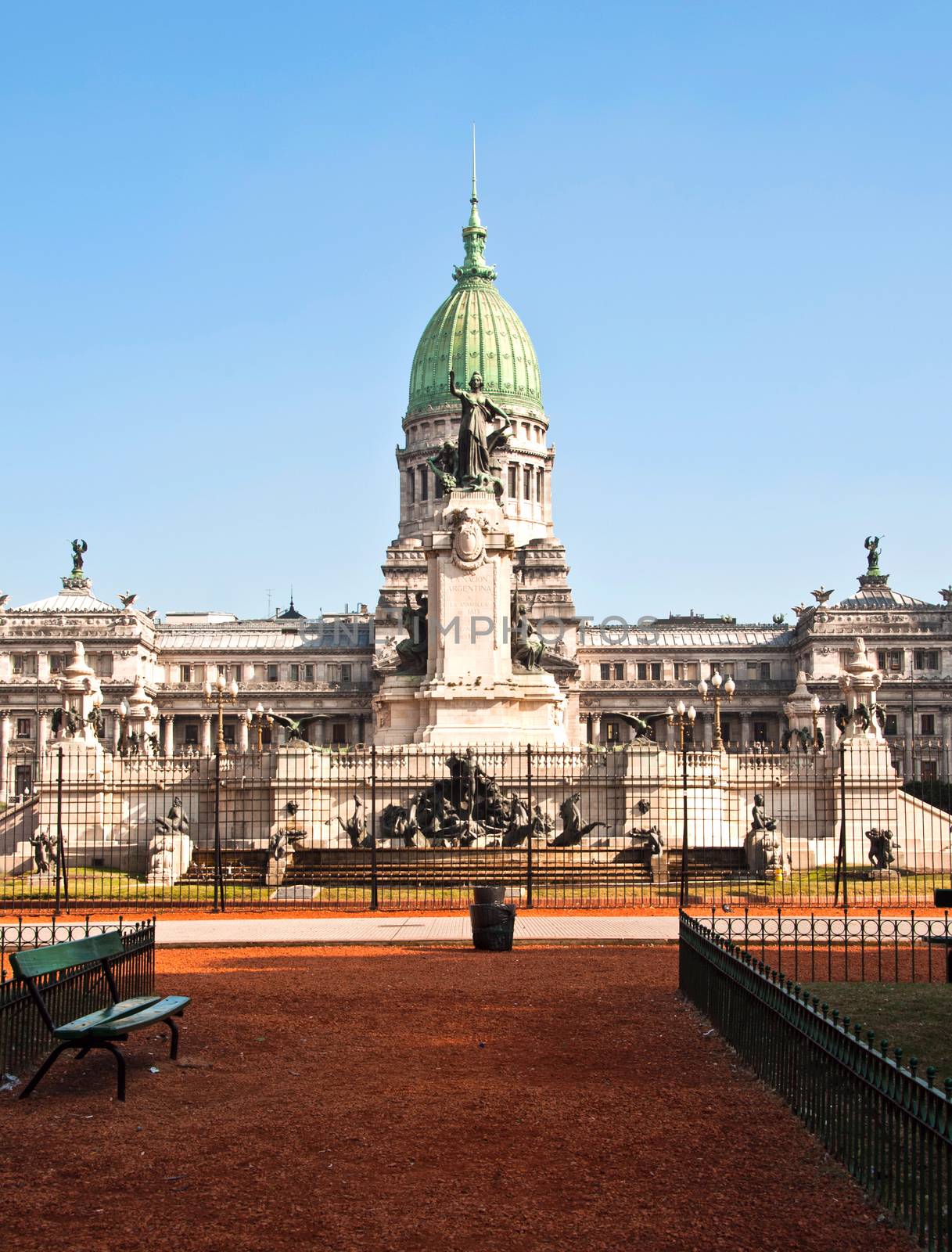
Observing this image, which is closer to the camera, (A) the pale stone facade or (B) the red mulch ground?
(B) the red mulch ground

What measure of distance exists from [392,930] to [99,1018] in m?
14.7

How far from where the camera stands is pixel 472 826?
4606 centimetres

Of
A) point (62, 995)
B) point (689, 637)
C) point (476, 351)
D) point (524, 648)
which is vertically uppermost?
point (476, 351)

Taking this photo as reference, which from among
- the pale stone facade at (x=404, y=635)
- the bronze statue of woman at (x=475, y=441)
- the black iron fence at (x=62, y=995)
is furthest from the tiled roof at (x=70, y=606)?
the black iron fence at (x=62, y=995)

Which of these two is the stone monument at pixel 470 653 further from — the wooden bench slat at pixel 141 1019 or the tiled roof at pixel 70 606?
the tiled roof at pixel 70 606

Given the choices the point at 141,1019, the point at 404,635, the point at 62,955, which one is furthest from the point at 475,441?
the point at 404,635

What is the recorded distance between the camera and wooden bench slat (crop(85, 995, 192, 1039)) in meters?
14.4

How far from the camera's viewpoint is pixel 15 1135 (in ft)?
43.1

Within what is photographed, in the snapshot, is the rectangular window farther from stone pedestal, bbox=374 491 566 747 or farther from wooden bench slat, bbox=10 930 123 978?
wooden bench slat, bbox=10 930 123 978

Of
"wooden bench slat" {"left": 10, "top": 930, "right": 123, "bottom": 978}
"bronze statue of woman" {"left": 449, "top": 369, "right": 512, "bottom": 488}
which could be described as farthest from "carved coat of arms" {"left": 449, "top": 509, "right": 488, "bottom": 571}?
"wooden bench slat" {"left": 10, "top": 930, "right": 123, "bottom": 978}

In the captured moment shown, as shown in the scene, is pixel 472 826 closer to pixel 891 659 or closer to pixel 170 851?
pixel 170 851

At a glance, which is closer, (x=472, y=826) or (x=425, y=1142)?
(x=425, y=1142)

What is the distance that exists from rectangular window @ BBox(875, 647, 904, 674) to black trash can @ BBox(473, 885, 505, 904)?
104629mm

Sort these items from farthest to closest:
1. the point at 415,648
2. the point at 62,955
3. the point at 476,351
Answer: the point at 476,351
the point at 415,648
the point at 62,955
